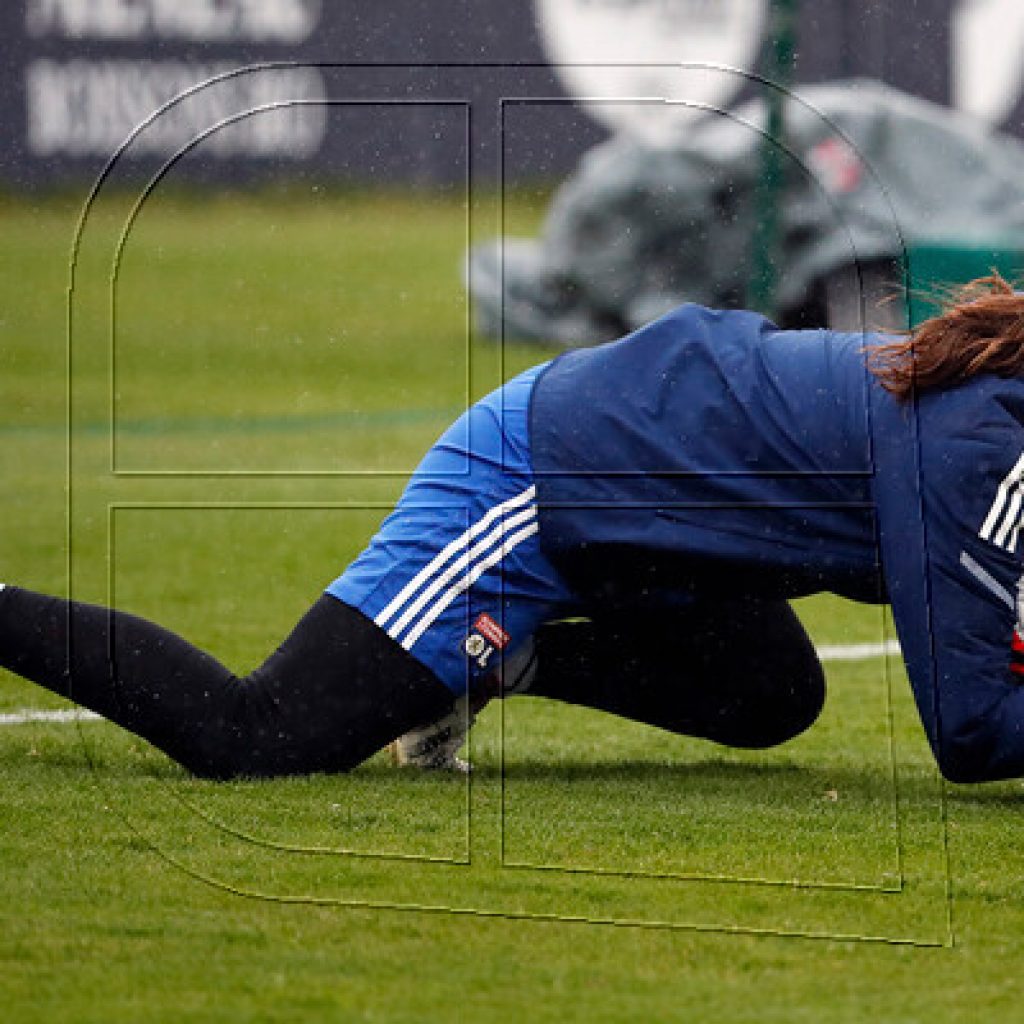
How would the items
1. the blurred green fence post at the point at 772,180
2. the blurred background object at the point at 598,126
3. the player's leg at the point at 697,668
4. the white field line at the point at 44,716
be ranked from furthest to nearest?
the blurred green fence post at the point at 772,180, the blurred background object at the point at 598,126, the white field line at the point at 44,716, the player's leg at the point at 697,668

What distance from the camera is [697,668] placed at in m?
4.22

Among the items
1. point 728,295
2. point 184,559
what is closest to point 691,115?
point 728,295

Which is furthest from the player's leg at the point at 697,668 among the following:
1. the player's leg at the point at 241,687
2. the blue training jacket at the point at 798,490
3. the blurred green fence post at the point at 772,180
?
the blurred green fence post at the point at 772,180

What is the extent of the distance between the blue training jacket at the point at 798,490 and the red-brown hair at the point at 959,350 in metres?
0.02

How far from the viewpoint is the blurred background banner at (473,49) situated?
359 inches

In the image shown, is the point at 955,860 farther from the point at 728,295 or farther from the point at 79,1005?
the point at 728,295

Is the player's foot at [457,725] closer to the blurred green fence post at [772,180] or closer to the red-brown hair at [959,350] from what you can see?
the red-brown hair at [959,350]

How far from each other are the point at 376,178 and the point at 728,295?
5.02 feet

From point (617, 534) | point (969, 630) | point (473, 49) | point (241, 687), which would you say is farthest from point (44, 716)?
point (473, 49)

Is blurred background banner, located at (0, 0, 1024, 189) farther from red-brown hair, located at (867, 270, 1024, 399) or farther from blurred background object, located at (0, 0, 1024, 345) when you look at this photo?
red-brown hair, located at (867, 270, 1024, 399)

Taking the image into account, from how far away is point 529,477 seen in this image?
3857 millimetres

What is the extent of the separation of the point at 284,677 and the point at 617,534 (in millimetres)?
611

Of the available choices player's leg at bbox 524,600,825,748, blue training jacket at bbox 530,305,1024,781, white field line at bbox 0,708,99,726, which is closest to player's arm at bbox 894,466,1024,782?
blue training jacket at bbox 530,305,1024,781

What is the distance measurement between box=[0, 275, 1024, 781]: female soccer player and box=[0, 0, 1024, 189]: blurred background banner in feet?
12.8
